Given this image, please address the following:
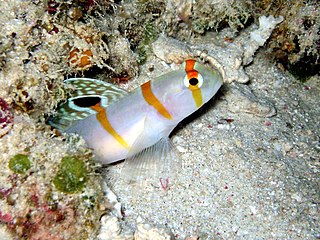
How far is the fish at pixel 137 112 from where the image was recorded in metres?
3.09

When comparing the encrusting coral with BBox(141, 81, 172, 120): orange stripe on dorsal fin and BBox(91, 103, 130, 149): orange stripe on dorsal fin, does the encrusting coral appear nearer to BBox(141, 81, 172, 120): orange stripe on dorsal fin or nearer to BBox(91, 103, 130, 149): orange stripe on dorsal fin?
BBox(91, 103, 130, 149): orange stripe on dorsal fin

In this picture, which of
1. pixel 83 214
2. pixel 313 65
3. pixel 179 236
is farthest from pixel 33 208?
pixel 313 65

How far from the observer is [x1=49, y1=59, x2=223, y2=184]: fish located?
309 centimetres

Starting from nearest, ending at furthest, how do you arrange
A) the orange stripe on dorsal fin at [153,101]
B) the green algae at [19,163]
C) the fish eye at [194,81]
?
the green algae at [19,163] → the fish eye at [194,81] → the orange stripe on dorsal fin at [153,101]

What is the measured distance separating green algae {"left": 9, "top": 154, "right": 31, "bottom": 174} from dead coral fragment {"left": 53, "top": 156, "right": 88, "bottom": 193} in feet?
0.71

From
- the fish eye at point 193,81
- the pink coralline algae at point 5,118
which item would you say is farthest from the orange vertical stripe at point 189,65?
the pink coralline algae at point 5,118

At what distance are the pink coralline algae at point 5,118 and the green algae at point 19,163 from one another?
0.20 meters

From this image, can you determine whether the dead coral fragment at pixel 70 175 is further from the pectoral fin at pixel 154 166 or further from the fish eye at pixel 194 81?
the fish eye at pixel 194 81

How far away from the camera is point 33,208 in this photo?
239cm

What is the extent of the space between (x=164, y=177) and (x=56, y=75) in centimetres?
137

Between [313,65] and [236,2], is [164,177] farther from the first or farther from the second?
[313,65]

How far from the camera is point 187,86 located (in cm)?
306

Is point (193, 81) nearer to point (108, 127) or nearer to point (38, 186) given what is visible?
point (108, 127)

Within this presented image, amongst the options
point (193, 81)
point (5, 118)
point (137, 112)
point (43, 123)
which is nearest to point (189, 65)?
point (193, 81)
